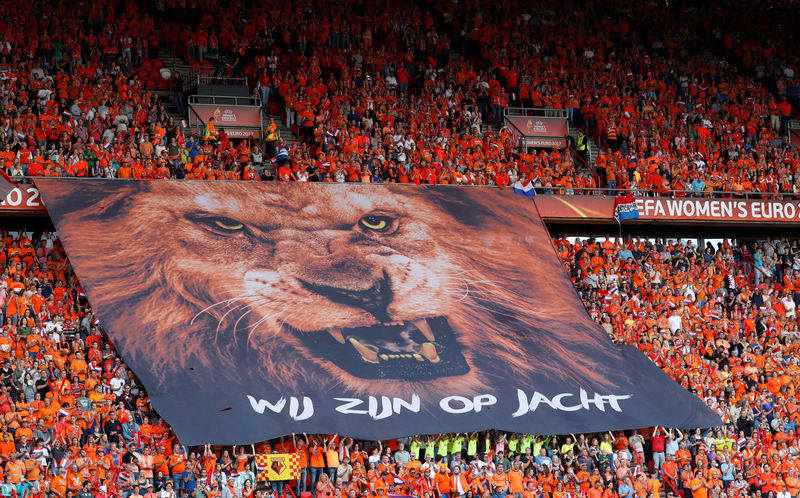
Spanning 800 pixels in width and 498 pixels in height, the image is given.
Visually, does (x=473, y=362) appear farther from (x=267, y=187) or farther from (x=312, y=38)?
(x=312, y=38)

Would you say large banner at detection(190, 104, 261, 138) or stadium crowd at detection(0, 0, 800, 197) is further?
large banner at detection(190, 104, 261, 138)

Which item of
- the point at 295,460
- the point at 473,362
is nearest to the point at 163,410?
the point at 295,460

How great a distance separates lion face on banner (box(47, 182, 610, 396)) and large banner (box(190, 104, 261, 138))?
3794 mm

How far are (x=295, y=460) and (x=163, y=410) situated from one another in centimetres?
269

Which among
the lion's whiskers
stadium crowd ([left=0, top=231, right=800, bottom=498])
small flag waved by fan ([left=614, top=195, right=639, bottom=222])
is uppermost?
small flag waved by fan ([left=614, top=195, right=639, bottom=222])

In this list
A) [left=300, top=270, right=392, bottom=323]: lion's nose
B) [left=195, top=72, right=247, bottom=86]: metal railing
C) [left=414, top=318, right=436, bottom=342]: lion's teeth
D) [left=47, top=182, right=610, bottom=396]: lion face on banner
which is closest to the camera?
[left=47, top=182, right=610, bottom=396]: lion face on banner

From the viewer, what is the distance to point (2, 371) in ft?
74.0

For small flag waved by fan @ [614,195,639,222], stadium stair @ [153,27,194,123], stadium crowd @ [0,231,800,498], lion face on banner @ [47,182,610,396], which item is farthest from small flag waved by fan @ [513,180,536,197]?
stadium stair @ [153,27,194,123]

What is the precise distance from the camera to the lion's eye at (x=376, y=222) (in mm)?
27578

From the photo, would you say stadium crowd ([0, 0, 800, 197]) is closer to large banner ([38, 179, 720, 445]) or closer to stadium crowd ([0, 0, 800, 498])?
stadium crowd ([0, 0, 800, 498])

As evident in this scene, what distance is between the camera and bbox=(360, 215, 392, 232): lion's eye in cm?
2758

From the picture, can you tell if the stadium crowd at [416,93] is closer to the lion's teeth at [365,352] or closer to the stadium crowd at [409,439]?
the stadium crowd at [409,439]

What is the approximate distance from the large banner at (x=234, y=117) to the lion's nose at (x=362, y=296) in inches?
262

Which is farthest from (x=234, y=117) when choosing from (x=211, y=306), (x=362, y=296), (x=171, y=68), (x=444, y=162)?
(x=211, y=306)
